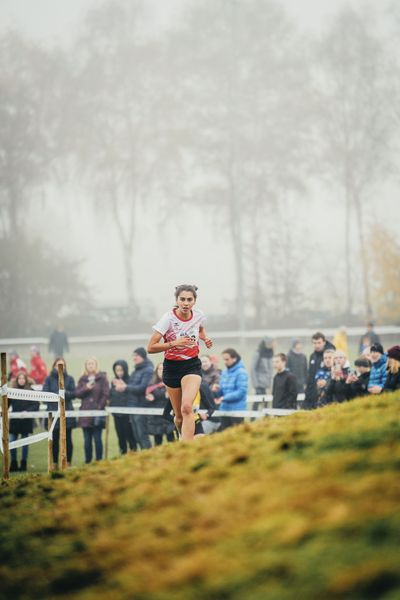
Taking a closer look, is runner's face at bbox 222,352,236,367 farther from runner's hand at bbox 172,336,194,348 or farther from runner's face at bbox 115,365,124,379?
runner's hand at bbox 172,336,194,348

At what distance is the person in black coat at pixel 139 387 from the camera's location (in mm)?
16234

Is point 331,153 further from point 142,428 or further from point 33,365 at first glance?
point 142,428

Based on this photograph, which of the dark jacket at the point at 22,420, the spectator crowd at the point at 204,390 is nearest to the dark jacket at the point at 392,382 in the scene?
the spectator crowd at the point at 204,390

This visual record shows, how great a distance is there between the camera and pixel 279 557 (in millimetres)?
4477

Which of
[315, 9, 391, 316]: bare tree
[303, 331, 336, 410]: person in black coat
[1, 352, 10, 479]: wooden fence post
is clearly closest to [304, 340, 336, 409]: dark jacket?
[303, 331, 336, 410]: person in black coat

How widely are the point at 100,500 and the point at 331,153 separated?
47.4 metres

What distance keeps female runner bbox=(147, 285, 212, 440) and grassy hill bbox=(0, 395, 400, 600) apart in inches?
109

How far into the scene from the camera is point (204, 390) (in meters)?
14.4

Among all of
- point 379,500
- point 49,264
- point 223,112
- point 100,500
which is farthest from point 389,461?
point 49,264

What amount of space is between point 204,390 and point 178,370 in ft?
12.9

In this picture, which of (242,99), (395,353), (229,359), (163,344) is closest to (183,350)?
(163,344)

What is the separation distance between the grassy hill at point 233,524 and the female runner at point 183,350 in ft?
9.05

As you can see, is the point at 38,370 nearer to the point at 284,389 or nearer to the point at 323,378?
the point at 284,389

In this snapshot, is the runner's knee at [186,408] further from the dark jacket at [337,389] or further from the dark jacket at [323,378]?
the dark jacket at [323,378]
